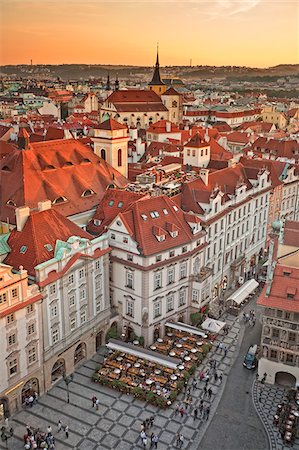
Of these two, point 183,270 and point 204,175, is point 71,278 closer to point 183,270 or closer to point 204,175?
point 183,270

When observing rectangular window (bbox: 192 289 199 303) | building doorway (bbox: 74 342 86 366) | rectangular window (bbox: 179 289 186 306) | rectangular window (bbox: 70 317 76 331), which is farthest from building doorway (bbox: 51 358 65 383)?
rectangular window (bbox: 192 289 199 303)

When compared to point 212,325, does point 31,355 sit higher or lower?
higher

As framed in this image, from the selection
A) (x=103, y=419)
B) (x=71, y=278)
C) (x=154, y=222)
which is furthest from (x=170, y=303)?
(x=103, y=419)

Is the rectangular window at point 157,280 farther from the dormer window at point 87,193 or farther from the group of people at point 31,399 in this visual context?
the group of people at point 31,399

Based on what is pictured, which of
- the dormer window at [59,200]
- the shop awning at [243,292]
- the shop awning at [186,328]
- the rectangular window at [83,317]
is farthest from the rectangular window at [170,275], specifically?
the dormer window at [59,200]

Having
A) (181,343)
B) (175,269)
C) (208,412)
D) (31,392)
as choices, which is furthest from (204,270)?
(31,392)

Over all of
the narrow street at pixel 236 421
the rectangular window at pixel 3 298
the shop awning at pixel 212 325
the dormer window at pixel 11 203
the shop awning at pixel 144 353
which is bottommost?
the narrow street at pixel 236 421
